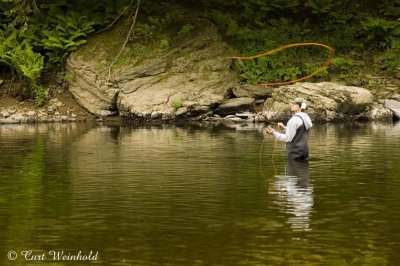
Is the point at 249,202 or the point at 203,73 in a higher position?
the point at 203,73

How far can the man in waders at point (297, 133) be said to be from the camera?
21.3m

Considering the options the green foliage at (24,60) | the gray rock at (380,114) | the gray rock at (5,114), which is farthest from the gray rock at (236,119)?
the gray rock at (5,114)

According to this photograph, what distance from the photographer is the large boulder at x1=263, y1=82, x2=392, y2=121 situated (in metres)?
36.4

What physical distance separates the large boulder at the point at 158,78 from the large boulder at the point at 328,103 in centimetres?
253

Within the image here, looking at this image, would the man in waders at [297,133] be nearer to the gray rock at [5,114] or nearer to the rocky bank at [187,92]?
the rocky bank at [187,92]

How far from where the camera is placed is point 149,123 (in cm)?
3741

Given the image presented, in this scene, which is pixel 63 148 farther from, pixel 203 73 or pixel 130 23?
pixel 130 23

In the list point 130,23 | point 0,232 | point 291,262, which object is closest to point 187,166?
point 0,232

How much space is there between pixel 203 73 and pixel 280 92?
382cm

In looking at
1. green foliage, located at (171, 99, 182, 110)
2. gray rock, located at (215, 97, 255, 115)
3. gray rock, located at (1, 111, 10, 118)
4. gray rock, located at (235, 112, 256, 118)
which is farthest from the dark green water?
gray rock, located at (1, 111, 10, 118)

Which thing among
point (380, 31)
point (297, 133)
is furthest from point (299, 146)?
point (380, 31)

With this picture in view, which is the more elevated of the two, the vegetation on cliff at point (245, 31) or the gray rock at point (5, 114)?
the vegetation on cliff at point (245, 31)

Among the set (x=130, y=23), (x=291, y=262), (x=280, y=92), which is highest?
(x=130, y=23)

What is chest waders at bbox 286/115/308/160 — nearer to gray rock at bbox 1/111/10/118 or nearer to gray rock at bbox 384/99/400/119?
gray rock at bbox 384/99/400/119
